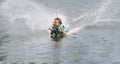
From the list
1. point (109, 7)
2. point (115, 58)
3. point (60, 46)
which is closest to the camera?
point (115, 58)

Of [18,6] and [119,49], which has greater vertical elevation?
[18,6]

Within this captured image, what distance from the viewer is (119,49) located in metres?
17.9

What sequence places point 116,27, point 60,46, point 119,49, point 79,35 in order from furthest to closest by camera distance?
point 116,27 → point 79,35 → point 60,46 → point 119,49

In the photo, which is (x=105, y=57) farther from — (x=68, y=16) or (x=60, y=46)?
(x=68, y=16)

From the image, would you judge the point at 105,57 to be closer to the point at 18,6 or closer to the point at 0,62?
the point at 0,62

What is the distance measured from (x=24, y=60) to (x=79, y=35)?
24.5 feet

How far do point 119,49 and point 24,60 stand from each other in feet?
15.3

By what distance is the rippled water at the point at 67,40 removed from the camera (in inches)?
656

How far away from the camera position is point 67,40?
21.9 meters

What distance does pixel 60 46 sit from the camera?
1991 centimetres

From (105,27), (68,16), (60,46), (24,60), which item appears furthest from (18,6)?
(24,60)

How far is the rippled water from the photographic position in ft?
54.7

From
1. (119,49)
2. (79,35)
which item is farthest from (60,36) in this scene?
(119,49)

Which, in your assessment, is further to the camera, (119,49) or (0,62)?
(119,49)
